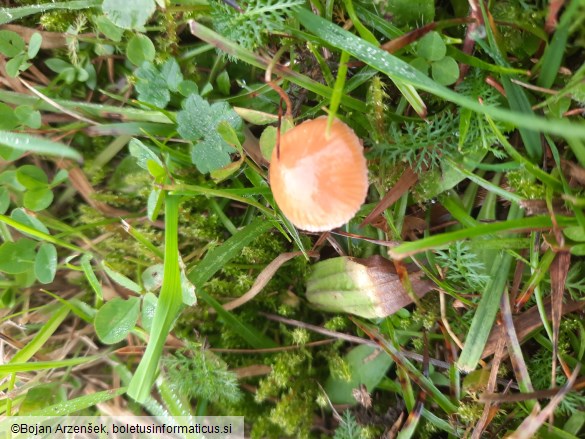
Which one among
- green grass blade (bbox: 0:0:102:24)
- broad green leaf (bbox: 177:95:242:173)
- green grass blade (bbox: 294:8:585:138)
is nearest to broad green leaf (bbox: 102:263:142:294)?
broad green leaf (bbox: 177:95:242:173)

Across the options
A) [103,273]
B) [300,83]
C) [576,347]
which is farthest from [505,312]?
[103,273]

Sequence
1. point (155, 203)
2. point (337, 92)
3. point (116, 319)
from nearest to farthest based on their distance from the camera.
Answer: point (337, 92)
point (155, 203)
point (116, 319)

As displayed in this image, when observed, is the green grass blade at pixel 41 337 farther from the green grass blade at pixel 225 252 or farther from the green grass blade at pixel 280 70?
the green grass blade at pixel 280 70

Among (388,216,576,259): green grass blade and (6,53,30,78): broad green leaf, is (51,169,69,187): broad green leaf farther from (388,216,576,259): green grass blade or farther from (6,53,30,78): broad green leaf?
(388,216,576,259): green grass blade

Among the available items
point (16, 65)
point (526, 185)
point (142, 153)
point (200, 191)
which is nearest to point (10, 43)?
point (16, 65)

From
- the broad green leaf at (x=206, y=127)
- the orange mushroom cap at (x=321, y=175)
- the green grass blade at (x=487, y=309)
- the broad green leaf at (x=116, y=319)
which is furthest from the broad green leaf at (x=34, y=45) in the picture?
the green grass blade at (x=487, y=309)

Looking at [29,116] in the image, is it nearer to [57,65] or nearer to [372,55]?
[57,65]
